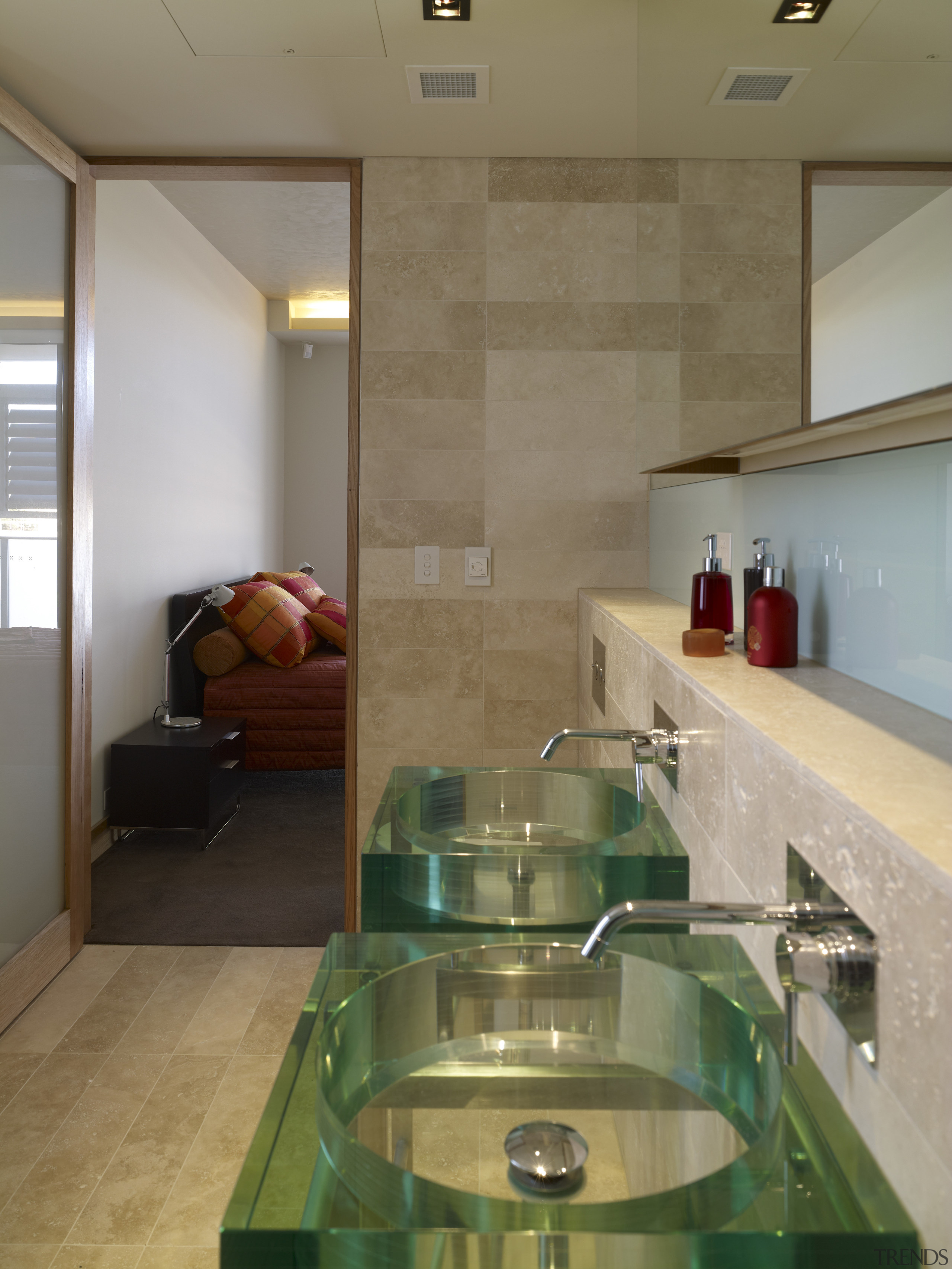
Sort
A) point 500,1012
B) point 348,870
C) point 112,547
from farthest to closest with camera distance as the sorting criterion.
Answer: point 112,547
point 348,870
point 500,1012

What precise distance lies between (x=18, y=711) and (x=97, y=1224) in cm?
123

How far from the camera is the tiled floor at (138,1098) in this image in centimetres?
176

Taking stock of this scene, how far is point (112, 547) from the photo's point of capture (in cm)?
388

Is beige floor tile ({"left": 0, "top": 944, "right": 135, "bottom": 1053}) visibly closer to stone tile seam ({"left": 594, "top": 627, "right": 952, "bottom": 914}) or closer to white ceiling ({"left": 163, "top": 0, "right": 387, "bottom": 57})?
stone tile seam ({"left": 594, "top": 627, "right": 952, "bottom": 914})

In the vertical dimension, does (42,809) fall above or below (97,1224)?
above

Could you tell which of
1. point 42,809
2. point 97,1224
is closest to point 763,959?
point 97,1224

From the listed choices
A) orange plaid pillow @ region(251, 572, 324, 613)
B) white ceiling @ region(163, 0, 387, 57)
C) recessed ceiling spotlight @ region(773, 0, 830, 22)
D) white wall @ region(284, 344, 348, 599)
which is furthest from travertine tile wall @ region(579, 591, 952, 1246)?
white wall @ region(284, 344, 348, 599)

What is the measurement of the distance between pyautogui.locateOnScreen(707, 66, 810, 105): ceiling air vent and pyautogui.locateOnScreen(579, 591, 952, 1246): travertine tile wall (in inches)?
27.8

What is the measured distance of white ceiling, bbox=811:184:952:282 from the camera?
0.77m

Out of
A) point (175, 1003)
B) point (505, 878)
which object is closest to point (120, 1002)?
point (175, 1003)

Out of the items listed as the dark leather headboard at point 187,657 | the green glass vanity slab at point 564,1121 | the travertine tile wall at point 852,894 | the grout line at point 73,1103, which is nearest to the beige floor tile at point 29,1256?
the grout line at point 73,1103

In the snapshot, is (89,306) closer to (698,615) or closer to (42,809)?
(42,809)

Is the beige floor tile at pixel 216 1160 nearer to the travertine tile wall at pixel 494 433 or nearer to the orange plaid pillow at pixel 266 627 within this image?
the travertine tile wall at pixel 494 433

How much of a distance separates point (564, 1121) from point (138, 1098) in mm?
1727
